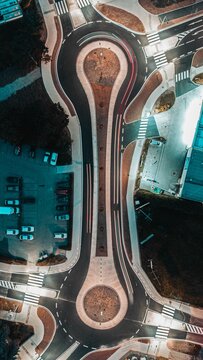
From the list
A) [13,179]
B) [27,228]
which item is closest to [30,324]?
[27,228]

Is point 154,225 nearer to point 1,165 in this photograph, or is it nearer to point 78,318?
point 78,318

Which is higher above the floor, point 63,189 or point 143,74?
point 143,74

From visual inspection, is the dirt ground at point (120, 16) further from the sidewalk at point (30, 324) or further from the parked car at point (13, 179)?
the sidewalk at point (30, 324)

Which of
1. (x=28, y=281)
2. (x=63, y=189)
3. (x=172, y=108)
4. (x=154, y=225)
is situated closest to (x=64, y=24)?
(x=172, y=108)

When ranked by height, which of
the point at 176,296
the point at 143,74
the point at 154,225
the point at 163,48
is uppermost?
the point at 163,48

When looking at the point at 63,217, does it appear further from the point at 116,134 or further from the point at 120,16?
the point at 120,16
